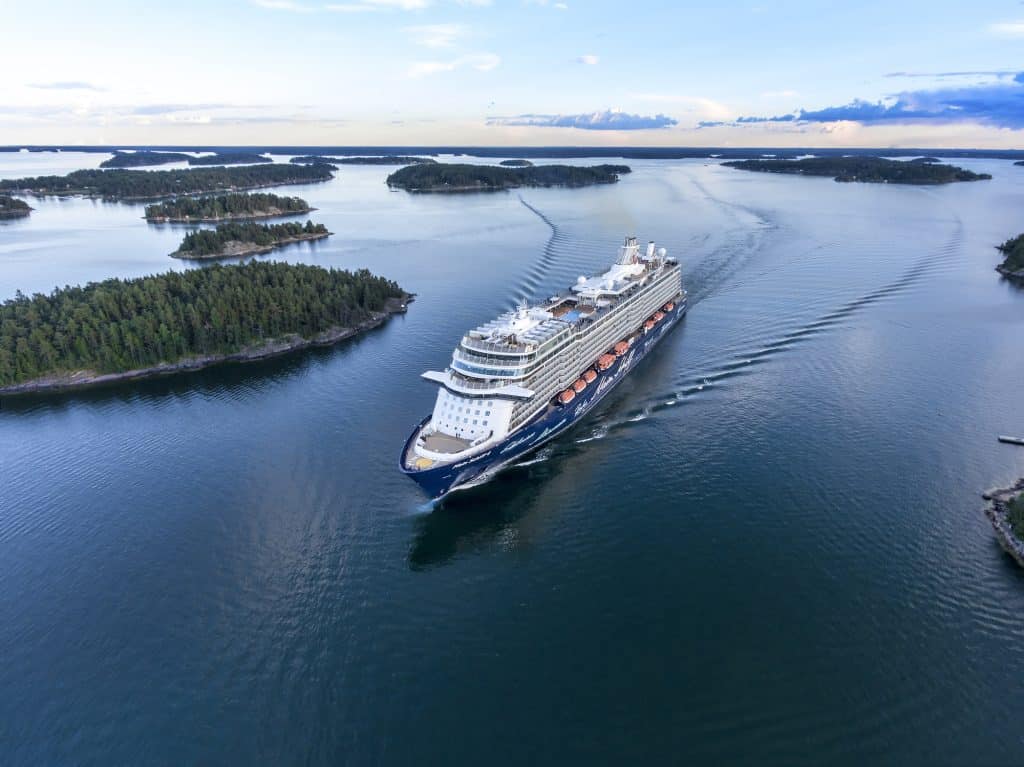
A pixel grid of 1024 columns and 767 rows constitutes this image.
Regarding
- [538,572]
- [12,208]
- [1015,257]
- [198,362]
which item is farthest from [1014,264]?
[12,208]

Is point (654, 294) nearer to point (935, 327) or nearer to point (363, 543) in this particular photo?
point (935, 327)

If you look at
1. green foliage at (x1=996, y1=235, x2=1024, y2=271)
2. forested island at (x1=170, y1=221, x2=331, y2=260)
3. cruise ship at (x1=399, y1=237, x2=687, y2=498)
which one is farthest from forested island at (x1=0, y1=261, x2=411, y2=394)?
green foliage at (x1=996, y1=235, x2=1024, y2=271)

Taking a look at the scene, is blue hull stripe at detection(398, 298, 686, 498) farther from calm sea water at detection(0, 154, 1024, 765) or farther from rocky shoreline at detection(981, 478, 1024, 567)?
rocky shoreline at detection(981, 478, 1024, 567)

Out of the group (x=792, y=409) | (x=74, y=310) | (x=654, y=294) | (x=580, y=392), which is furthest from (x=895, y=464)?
(x=74, y=310)

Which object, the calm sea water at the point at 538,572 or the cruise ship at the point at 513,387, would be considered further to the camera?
the cruise ship at the point at 513,387

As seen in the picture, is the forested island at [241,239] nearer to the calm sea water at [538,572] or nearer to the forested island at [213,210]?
the forested island at [213,210]

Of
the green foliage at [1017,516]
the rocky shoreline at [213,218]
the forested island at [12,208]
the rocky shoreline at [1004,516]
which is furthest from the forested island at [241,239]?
the green foliage at [1017,516]
